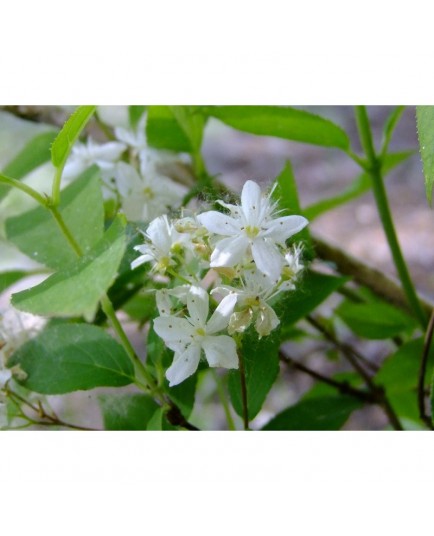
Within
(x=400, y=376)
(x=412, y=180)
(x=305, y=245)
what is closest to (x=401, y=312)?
(x=400, y=376)

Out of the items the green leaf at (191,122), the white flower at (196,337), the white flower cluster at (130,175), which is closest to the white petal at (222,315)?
the white flower at (196,337)

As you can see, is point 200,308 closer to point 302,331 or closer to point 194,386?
point 194,386

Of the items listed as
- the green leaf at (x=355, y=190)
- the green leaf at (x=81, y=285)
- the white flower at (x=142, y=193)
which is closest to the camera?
the green leaf at (x=81, y=285)

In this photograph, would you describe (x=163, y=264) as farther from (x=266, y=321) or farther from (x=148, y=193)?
(x=148, y=193)

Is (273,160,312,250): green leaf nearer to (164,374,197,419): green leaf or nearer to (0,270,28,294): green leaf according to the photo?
(164,374,197,419): green leaf

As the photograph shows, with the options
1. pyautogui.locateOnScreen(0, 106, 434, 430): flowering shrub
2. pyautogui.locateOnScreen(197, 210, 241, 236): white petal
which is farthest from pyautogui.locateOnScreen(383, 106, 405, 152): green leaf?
pyautogui.locateOnScreen(197, 210, 241, 236): white petal

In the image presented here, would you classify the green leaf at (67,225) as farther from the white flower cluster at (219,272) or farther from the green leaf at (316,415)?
the green leaf at (316,415)
